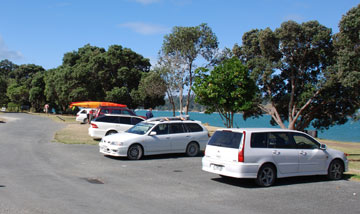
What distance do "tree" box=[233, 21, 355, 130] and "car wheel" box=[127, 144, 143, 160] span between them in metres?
19.8

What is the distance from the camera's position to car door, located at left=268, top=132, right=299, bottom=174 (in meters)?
10.1

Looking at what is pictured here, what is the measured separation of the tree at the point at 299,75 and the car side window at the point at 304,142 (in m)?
20.3

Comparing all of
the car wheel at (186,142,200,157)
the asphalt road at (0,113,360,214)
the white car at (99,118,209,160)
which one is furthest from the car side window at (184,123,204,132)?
the asphalt road at (0,113,360,214)

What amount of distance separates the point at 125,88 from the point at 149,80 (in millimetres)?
14835

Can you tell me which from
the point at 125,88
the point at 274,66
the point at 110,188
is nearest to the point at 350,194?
the point at 110,188

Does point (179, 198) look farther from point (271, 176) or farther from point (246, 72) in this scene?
point (246, 72)

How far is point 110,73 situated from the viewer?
174ft

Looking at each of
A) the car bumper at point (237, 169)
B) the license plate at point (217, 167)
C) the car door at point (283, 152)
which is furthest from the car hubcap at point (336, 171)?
the license plate at point (217, 167)

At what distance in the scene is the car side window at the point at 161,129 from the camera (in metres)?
15.0

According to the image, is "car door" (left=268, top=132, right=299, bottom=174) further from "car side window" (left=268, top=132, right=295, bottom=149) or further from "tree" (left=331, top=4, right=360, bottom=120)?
"tree" (left=331, top=4, right=360, bottom=120)

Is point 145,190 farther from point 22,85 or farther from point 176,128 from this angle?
point 22,85

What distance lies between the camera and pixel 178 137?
50.5 feet

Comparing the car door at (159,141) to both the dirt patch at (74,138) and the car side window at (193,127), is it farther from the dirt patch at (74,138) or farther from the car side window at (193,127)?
the dirt patch at (74,138)

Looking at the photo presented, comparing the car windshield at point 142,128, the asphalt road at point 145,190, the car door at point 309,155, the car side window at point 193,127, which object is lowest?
the asphalt road at point 145,190
